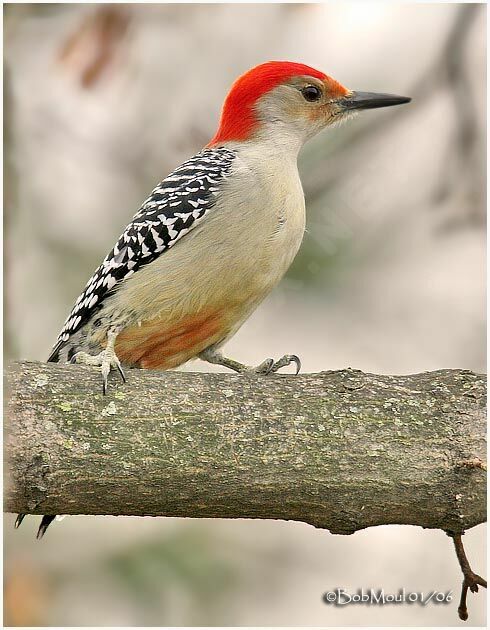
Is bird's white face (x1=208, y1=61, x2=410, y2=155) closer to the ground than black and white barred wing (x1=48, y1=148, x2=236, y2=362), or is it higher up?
higher up

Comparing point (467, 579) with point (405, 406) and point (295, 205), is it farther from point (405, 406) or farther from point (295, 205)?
point (295, 205)

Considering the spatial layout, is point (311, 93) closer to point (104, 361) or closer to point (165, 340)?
point (165, 340)

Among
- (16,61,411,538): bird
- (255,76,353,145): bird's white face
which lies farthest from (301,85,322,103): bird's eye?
(16,61,411,538): bird

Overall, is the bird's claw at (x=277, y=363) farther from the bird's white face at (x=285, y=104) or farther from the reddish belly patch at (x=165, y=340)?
the bird's white face at (x=285, y=104)

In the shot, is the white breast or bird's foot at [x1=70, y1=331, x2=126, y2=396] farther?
the white breast

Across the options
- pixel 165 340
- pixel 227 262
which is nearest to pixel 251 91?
pixel 227 262

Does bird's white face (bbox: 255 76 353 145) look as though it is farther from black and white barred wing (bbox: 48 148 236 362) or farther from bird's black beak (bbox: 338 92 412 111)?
black and white barred wing (bbox: 48 148 236 362)

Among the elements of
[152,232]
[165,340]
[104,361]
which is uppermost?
[152,232]

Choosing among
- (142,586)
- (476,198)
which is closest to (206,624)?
(142,586)
